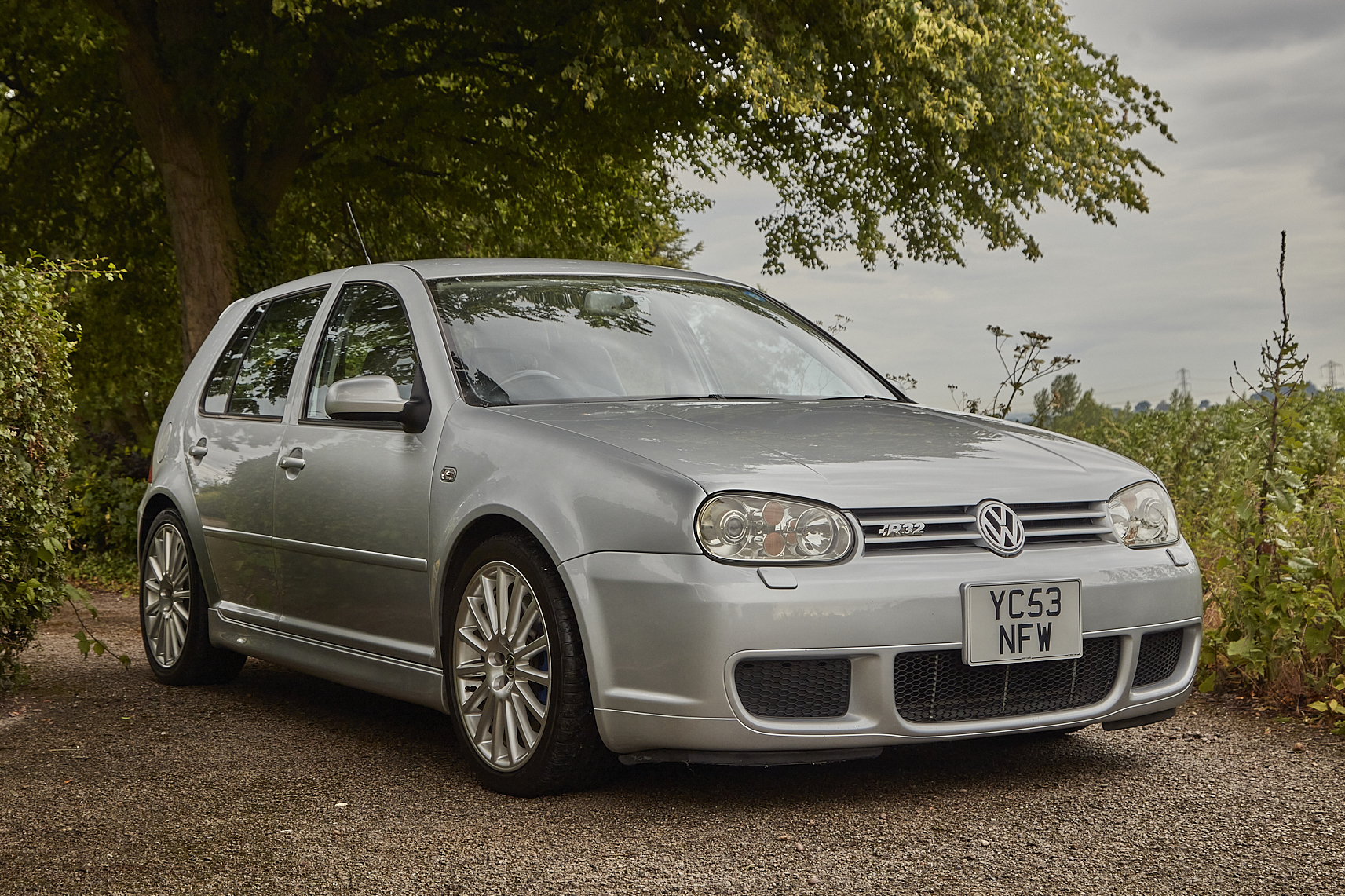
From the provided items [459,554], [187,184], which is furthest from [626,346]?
[187,184]

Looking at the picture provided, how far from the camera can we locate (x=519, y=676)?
420cm

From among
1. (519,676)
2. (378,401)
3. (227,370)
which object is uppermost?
(227,370)

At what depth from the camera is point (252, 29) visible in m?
14.2

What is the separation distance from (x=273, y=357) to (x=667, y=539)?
9.37 feet

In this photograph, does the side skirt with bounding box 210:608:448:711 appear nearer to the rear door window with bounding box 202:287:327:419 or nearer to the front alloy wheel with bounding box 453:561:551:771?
the front alloy wheel with bounding box 453:561:551:771

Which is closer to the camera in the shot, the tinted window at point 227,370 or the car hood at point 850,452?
the car hood at point 850,452

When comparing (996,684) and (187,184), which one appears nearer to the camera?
(996,684)

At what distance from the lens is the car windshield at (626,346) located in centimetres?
481

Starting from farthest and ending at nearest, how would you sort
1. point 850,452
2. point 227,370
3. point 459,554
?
1. point 227,370
2. point 459,554
3. point 850,452

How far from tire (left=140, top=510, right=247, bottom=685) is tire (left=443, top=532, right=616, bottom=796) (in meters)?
2.23

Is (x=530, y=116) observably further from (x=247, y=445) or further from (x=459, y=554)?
(x=459, y=554)

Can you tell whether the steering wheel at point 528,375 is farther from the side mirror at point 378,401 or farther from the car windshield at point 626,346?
the side mirror at point 378,401

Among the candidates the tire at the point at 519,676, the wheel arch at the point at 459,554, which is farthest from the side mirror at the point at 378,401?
the tire at the point at 519,676

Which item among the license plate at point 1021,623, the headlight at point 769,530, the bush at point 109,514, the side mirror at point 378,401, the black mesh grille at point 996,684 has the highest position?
the side mirror at point 378,401
